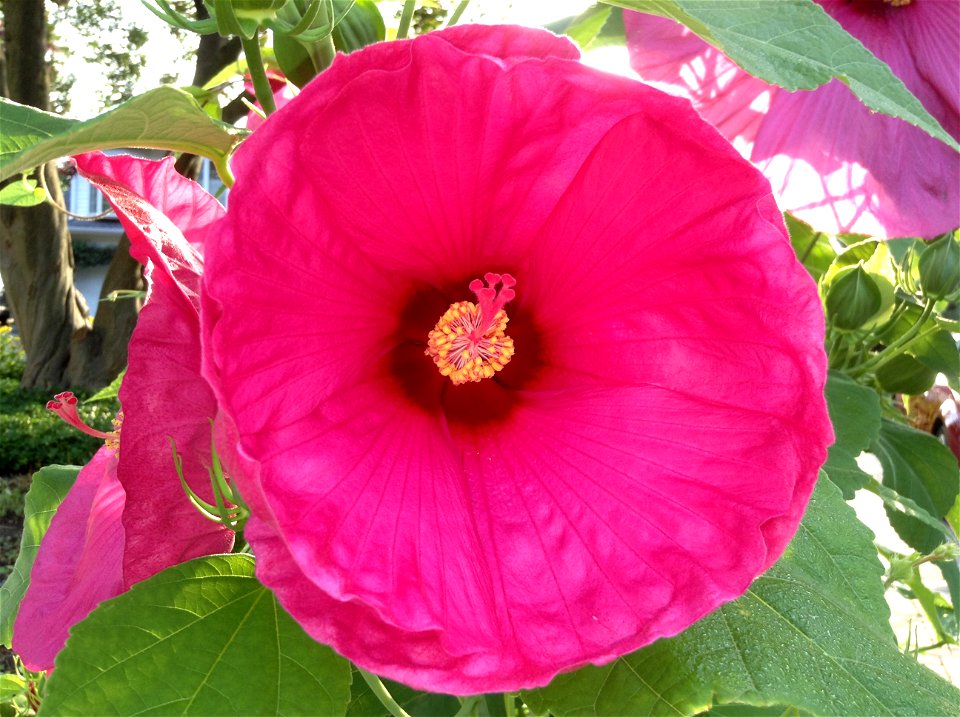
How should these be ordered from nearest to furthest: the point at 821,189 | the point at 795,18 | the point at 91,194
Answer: the point at 795,18
the point at 821,189
the point at 91,194

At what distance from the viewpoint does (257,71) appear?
558mm

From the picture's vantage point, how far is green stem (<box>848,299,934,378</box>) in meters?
1.09

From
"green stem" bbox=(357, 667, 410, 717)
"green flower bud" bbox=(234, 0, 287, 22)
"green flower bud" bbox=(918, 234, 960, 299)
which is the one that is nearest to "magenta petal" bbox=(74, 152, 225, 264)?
"green flower bud" bbox=(234, 0, 287, 22)

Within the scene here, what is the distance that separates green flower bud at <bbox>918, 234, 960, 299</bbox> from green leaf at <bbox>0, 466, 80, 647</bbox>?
0.89 meters

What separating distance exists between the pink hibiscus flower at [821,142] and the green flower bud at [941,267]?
0.71ft

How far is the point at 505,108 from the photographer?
0.46m

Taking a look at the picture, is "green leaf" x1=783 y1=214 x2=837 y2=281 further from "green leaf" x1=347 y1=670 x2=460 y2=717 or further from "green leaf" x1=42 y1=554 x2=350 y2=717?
"green leaf" x1=42 y1=554 x2=350 y2=717

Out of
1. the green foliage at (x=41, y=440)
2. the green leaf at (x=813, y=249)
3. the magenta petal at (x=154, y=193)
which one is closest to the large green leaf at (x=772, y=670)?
the magenta petal at (x=154, y=193)

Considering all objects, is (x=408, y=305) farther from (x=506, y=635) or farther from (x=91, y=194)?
(x=91, y=194)

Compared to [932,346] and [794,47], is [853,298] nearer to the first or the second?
[932,346]

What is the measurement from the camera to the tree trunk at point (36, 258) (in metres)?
4.81

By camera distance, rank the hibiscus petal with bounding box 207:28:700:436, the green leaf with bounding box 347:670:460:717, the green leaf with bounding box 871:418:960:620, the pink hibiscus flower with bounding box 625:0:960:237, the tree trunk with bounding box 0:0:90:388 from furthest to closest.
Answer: the tree trunk with bounding box 0:0:90:388, the green leaf with bounding box 871:418:960:620, the pink hibiscus flower with bounding box 625:0:960:237, the green leaf with bounding box 347:670:460:717, the hibiscus petal with bounding box 207:28:700:436

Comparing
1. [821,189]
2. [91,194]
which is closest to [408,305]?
[821,189]

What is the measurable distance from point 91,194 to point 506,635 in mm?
12828
